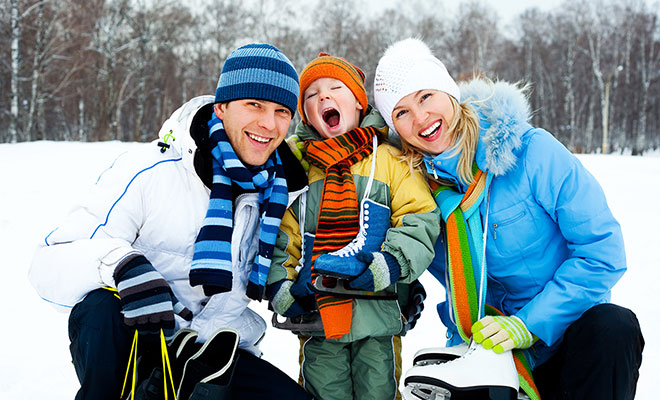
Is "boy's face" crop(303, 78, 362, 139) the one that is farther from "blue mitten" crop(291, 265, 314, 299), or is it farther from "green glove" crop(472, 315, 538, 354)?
"green glove" crop(472, 315, 538, 354)

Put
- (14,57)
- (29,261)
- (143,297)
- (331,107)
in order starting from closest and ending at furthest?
1. (143,297)
2. (331,107)
3. (29,261)
4. (14,57)

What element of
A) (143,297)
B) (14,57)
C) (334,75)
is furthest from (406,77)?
(14,57)

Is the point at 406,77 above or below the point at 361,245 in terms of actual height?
above

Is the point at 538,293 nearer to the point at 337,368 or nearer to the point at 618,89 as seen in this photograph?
the point at 337,368

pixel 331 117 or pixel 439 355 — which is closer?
pixel 439 355

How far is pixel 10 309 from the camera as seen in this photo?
3.53m

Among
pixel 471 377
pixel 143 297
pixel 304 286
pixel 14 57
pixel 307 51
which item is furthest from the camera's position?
pixel 307 51

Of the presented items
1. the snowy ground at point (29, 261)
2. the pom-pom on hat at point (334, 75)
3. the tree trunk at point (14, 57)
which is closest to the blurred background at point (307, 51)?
the tree trunk at point (14, 57)

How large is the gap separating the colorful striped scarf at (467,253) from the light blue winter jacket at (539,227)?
6cm

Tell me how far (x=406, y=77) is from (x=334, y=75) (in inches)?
14.0

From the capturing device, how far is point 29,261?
442cm

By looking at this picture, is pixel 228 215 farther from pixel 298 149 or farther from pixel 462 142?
pixel 462 142

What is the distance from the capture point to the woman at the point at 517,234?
5.36ft

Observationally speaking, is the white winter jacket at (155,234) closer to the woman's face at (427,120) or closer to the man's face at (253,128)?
the man's face at (253,128)
